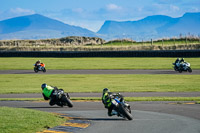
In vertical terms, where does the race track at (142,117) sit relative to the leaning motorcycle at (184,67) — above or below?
below

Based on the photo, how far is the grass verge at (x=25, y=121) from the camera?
13.3m

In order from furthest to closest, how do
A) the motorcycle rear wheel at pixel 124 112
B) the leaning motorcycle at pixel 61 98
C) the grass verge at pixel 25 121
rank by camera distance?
the leaning motorcycle at pixel 61 98, the motorcycle rear wheel at pixel 124 112, the grass verge at pixel 25 121

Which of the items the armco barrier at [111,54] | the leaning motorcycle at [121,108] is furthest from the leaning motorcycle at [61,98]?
the armco barrier at [111,54]

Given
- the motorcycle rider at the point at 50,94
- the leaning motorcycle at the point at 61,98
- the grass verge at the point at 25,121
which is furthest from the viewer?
the motorcycle rider at the point at 50,94

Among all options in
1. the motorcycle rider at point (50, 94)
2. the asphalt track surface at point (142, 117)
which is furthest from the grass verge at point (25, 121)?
the motorcycle rider at point (50, 94)

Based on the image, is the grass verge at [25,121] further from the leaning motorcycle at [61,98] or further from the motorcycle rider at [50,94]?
the motorcycle rider at [50,94]

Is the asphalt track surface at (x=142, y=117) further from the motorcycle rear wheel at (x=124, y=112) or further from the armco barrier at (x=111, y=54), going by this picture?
the armco barrier at (x=111, y=54)

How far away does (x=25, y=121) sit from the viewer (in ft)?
47.7

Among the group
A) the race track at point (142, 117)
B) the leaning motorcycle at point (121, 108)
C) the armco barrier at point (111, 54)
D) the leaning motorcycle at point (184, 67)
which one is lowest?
the race track at point (142, 117)

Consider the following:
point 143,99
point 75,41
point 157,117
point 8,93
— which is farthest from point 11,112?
point 75,41

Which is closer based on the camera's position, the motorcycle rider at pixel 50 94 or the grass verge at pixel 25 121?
the grass verge at pixel 25 121

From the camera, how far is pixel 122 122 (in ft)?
49.4

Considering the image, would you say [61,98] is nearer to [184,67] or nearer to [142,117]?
[142,117]

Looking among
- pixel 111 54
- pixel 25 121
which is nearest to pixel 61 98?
pixel 25 121
